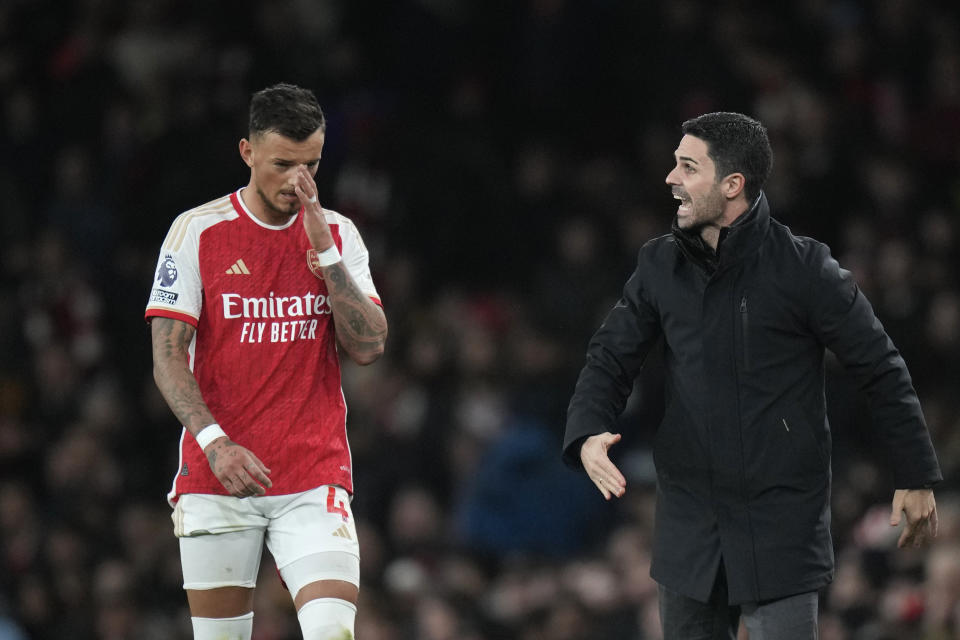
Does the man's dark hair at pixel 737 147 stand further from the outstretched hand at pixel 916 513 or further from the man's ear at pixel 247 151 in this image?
the man's ear at pixel 247 151

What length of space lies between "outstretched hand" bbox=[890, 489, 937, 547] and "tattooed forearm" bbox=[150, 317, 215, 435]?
230 centimetres

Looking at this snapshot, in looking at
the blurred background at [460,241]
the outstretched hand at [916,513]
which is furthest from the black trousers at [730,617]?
the blurred background at [460,241]

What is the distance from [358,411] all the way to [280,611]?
1891mm

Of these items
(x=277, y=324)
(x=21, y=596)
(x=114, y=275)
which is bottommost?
(x=21, y=596)

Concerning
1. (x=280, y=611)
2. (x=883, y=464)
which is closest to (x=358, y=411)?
(x=280, y=611)

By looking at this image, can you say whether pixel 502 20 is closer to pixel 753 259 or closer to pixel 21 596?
pixel 21 596

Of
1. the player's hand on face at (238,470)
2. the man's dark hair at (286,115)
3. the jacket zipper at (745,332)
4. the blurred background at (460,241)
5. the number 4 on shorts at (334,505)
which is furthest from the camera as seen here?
the blurred background at (460,241)

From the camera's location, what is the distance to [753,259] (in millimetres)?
5297

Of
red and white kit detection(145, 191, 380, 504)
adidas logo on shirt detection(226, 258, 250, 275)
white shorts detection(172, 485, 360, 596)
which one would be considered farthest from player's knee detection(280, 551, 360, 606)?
adidas logo on shirt detection(226, 258, 250, 275)

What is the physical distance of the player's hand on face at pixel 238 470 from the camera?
202 inches

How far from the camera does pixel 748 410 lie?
5.23 meters

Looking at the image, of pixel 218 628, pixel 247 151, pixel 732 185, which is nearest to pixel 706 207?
pixel 732 185

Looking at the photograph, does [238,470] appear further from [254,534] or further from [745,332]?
[745,332]

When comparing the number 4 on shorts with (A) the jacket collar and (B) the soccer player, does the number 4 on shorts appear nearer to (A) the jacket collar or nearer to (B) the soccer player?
(B) the soccer player
